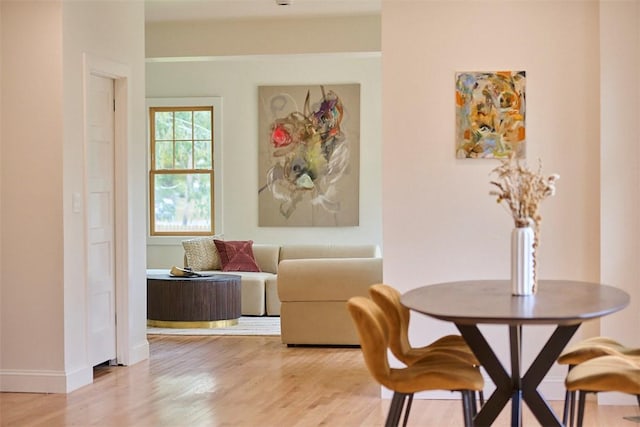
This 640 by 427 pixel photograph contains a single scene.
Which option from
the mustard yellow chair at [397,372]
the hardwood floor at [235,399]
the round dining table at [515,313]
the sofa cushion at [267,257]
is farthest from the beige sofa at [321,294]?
the mustard yellow chair at [397,372]

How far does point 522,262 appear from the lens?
4.05 metres

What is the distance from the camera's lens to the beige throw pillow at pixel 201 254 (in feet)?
34.7

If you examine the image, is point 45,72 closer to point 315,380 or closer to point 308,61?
point 315,380

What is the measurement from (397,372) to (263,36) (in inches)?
214

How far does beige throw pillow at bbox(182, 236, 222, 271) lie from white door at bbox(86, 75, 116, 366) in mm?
3604

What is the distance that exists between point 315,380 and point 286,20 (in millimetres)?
3650

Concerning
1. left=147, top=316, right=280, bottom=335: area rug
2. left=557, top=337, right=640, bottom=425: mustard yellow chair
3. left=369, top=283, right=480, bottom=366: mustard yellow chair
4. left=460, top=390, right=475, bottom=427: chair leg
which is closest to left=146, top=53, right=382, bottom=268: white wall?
left=147, top=316, right=280, bottom=335: area rug

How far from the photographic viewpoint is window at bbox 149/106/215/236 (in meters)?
11.7

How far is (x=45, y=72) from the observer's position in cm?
611

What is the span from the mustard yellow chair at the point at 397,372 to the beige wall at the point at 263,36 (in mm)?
5128

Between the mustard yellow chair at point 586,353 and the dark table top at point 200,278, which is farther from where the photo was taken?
the dark table top at point 200,278

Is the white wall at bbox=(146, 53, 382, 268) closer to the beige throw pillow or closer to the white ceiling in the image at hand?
the beige throw pillow

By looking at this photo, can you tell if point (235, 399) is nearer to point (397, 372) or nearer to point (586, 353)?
point (397, 372)

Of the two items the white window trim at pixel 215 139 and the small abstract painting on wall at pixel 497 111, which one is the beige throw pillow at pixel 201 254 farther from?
the small abstract painting on wall at pixel 497 111
